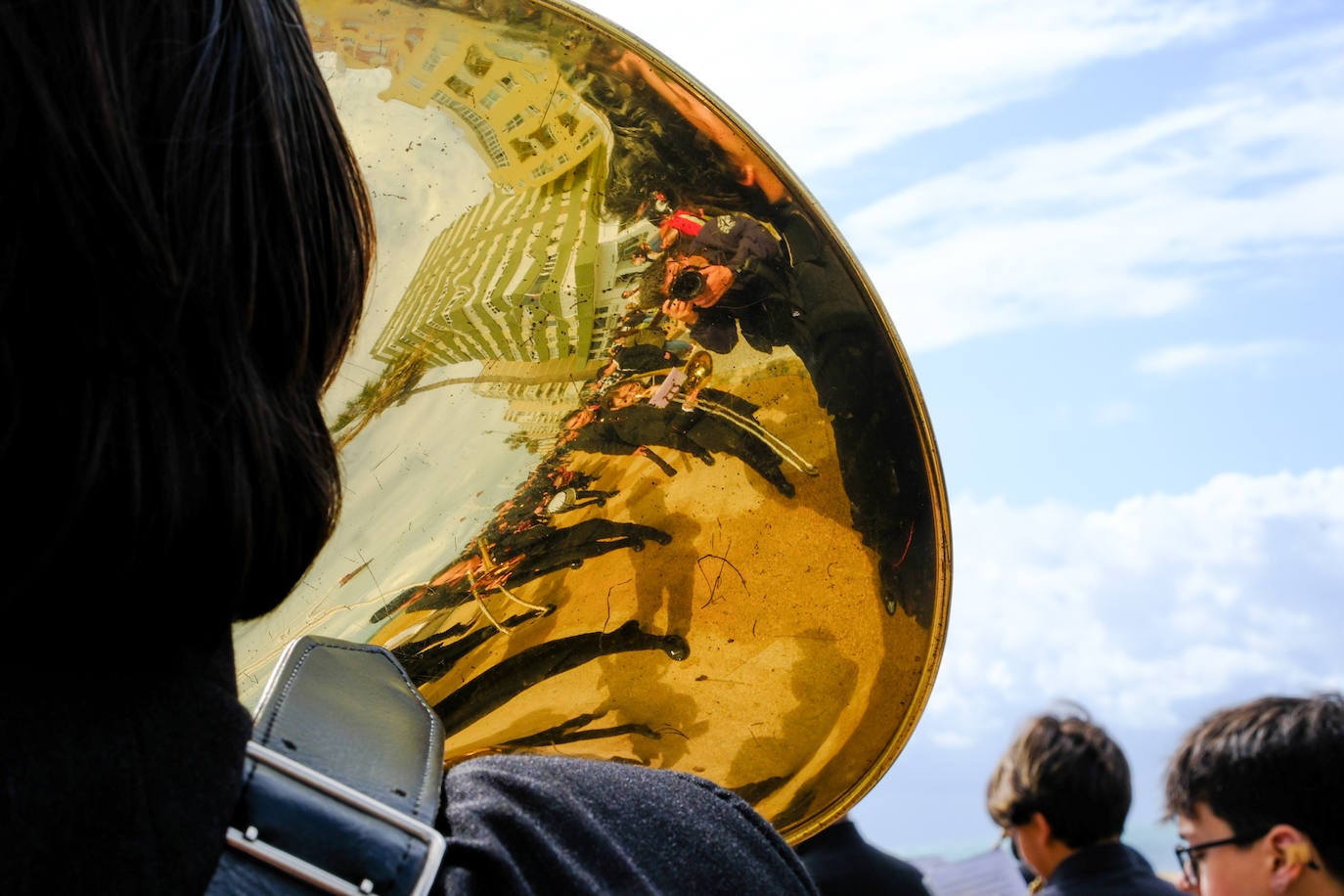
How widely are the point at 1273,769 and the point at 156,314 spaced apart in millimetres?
2661

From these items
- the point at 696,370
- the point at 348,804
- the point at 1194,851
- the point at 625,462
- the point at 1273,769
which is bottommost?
the point at 1194,851

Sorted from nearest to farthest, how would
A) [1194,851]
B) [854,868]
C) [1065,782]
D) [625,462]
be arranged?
[625,462] → [1194,851] → [1065,782] → [854,868]

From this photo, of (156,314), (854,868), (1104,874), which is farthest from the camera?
(854,868)

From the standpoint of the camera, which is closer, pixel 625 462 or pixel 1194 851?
pixel 625 462

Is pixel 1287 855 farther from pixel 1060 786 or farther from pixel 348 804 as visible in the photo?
pixel 348 804

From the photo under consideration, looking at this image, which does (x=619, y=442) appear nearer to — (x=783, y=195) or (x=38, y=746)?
(x=783, y=195)

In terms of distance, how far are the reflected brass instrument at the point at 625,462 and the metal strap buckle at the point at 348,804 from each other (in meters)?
1.11

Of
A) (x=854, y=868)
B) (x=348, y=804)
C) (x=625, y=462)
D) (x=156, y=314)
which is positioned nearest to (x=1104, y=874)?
(x=854, y=868)

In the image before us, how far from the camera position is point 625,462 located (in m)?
1.84

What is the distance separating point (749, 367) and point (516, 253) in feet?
1.29

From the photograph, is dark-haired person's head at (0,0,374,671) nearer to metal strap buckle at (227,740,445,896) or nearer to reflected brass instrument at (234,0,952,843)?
metal strap buckle at (227,740,445,896)

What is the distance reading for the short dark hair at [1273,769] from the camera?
2.53 meters

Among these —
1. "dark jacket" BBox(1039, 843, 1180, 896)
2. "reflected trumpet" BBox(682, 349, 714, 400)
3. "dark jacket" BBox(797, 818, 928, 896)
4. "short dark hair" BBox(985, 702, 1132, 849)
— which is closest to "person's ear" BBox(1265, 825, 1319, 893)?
"dark jacket" BBox(1039, 843, 1180, 896)

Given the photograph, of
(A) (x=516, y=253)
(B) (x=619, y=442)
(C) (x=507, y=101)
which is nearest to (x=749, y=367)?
(B) (x=619, y=442)
